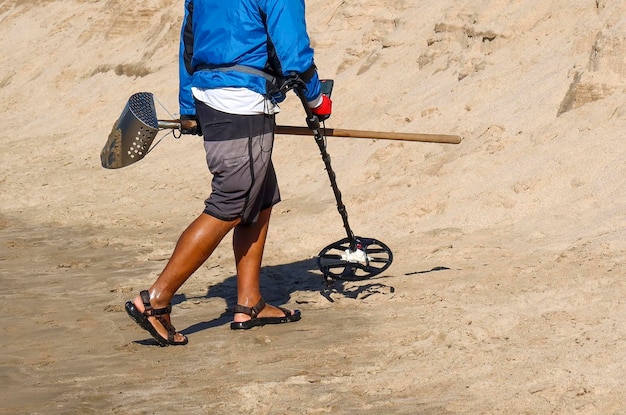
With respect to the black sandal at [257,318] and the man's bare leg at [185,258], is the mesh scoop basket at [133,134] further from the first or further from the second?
the black sandal at [257,318]

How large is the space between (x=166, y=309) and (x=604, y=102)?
3.90m

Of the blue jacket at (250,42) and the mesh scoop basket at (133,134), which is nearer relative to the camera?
the blue jacket at (250,42)

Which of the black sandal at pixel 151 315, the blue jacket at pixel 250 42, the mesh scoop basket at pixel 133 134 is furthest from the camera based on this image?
the mesh scoop basket at pixel 133 134

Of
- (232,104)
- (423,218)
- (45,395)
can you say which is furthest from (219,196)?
(423,218)

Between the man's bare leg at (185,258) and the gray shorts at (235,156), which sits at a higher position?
the gray shorts at (235,156)

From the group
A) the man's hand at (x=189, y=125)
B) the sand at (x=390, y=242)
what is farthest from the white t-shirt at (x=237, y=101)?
the sand at (x=390, y=242)

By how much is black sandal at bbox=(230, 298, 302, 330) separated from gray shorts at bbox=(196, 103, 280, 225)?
21.3 inches

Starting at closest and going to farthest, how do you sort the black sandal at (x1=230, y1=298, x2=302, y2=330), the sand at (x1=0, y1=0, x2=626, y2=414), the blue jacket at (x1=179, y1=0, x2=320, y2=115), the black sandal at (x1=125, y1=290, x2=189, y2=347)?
the sand at (x1=0, y1=0, x2=626, y2=414) < the blue jacket at (x1=179, y1=0, x2=320, y2=115) < the black sandal at (x1=125, y1=290, x2=189, y2=347) < the black sandal at (x1=230, y1=298, x2=302, y2=330)

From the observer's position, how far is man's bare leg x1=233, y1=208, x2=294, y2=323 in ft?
18.2

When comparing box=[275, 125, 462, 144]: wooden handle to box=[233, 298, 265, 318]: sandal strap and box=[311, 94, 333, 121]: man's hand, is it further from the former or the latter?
box=[233, 298, 265, 318]: sandal strap

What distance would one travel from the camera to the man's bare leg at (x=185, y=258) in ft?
17.0

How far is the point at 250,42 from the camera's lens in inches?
201

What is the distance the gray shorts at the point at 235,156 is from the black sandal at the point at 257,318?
0.54 m

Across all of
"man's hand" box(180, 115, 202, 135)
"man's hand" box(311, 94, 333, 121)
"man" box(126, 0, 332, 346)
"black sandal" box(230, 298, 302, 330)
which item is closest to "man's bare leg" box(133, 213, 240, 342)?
"man" box(126, 0, 332, 346)
